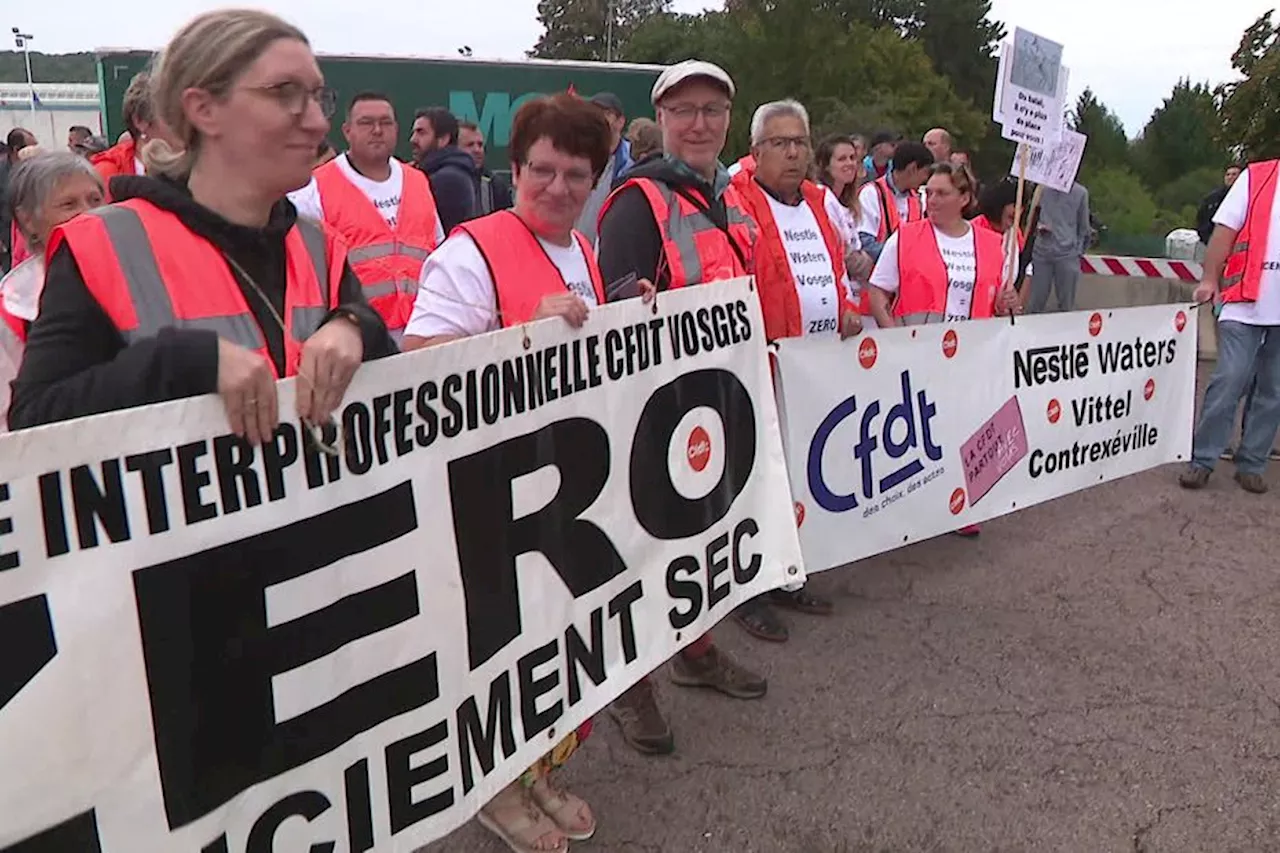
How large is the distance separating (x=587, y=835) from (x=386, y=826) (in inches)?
36.4

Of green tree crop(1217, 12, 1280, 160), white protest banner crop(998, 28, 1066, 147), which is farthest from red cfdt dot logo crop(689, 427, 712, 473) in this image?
green tree crop(1217, 12, 1280, 160)

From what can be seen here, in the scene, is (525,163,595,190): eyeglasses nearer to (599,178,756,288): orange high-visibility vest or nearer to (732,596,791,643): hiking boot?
(599,178,756,288): orange high-visibility vest

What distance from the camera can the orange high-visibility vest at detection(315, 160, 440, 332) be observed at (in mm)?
4715

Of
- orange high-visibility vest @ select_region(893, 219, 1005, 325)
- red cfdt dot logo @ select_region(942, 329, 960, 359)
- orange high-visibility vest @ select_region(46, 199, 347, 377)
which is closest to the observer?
orange high-visibility vest @ select_region(46, 199, 347, 377)

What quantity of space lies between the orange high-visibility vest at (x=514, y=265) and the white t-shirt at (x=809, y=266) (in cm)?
148

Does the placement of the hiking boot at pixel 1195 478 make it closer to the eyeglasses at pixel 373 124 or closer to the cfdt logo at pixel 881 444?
→ the cfdt logo at pixel 881 444

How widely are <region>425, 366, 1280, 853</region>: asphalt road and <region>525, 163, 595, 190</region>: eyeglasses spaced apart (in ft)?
5.62

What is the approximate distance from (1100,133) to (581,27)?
3142 centimetres

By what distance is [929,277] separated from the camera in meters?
4.90

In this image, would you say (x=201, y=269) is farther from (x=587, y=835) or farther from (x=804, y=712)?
(x=804, y=712)

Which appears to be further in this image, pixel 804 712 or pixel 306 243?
pixel 804 712

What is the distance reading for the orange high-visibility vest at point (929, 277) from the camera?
491 centimetres

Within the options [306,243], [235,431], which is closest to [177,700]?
[235,431]

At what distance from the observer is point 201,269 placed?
171 cm
